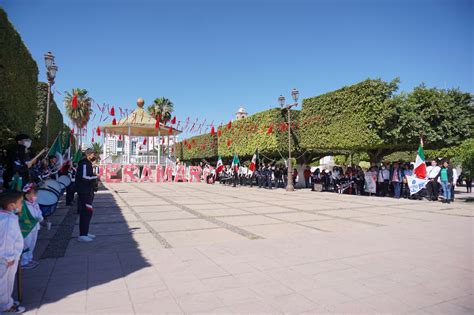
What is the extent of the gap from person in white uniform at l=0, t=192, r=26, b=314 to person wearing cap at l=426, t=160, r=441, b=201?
655 inches

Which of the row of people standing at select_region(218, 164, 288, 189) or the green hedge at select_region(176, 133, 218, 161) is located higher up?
the green hedge at select_region(176, 133, 218, 161)

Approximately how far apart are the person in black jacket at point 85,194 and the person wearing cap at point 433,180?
15.0 metres

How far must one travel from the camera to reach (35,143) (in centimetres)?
1866

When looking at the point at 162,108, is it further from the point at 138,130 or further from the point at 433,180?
the point at 433,180

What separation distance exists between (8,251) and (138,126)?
33783 mm

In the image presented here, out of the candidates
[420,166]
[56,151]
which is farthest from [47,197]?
[420,166]

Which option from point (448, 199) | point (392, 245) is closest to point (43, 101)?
point (392, 245)

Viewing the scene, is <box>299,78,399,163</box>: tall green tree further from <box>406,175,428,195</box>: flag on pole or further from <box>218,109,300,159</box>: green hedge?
<box>406,175,428,195</box>: flag on pole

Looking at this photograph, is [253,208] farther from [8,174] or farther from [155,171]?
[155,171]

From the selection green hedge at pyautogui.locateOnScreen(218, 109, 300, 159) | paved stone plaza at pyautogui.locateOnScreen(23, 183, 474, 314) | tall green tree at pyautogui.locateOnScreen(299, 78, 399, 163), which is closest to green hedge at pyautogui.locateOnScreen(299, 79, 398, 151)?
tall green tree at pyautogui.locateOnScreen(299, 78, 399, 163)

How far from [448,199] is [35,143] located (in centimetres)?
2173

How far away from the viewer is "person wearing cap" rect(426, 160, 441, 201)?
50.6ft

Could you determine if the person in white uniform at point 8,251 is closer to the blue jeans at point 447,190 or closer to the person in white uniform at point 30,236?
the person in white uniform at point 30,236

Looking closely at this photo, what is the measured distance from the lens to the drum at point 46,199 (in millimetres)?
7148
